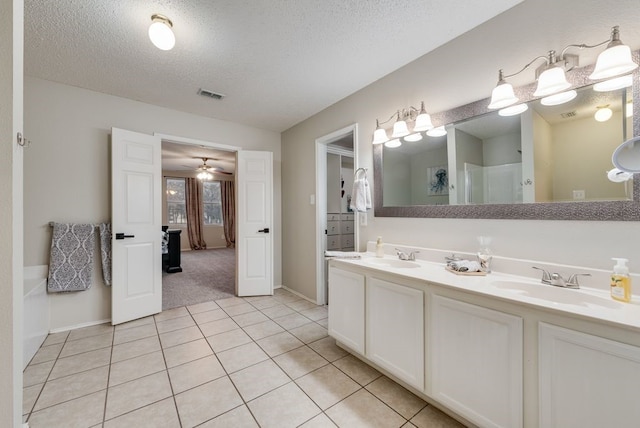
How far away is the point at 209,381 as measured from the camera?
168cm

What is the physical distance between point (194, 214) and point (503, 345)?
8344 millimetres

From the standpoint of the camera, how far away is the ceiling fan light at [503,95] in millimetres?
1436

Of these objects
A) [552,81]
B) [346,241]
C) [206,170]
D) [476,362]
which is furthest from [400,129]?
[206,170]

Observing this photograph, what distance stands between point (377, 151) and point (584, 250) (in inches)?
61.8

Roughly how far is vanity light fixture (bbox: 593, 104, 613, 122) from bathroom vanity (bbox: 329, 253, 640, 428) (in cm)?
86

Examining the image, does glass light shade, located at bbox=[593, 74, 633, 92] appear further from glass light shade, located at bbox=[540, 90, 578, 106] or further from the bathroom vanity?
the bathroom vanity

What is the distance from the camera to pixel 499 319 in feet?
3.65

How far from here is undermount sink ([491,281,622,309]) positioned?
1.11 metres

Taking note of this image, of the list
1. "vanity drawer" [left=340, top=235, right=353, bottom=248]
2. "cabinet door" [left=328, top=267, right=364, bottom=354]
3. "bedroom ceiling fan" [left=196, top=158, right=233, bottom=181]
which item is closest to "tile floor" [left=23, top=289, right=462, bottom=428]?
"cabinet door" [left=328, top=267, right=364, bottom=354]

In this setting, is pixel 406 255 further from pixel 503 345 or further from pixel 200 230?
pixel 200 230

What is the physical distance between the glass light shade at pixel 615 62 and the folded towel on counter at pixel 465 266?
113cm

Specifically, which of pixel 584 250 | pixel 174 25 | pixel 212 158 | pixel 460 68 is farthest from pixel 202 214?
pixel 584 250

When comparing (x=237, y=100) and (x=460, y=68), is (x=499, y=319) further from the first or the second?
(x=237, y=100)

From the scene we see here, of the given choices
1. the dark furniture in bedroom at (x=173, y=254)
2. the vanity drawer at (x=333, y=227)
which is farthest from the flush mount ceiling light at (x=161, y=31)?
the dark furniture in bedroom at (x=173, y=254)
